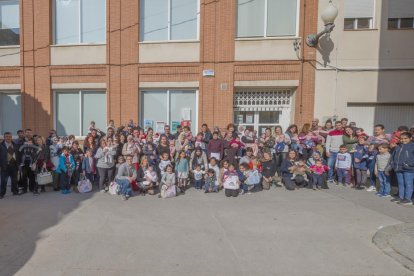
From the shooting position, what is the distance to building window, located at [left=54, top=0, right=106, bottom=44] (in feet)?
40.5

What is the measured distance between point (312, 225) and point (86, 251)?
3.99m

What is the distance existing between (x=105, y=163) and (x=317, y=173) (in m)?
6.21

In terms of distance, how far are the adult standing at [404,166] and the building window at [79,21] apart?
11.5m

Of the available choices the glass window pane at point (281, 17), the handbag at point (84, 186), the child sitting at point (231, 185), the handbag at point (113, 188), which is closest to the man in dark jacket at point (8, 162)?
the handbag at point (84, 186)

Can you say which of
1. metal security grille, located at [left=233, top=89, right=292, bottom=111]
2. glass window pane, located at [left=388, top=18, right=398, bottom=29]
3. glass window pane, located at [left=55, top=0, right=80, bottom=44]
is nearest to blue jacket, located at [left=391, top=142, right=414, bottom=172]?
metal security grille, located at [left=233, top=89, right=292, bottom=111]

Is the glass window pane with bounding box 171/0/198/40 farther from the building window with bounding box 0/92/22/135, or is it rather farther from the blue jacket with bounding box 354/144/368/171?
the building window with bounding box 0/92/22/135

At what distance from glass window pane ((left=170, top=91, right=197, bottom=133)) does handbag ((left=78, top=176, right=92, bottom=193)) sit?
4948mm

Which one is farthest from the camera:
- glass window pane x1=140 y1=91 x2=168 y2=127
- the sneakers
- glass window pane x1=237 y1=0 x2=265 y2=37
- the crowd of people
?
glass window pane x1=140 y1=91 x2=168 y2=127

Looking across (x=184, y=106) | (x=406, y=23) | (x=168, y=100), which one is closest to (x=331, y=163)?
(x=184, y=106)

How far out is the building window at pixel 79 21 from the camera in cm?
1236

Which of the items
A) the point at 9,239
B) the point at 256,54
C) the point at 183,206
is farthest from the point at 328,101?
the point at 9,239

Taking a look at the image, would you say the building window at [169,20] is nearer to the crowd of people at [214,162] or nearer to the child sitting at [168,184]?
the crowd of people at [214,162]

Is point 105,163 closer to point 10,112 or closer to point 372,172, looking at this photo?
point 372,172

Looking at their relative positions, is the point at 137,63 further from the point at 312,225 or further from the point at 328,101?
the point at 312,225
